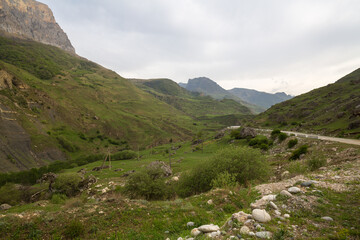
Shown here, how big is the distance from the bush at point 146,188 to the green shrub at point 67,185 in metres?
24.9

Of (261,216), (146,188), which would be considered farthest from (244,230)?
(146,188)

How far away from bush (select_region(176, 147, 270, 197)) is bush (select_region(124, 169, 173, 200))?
8.48ft

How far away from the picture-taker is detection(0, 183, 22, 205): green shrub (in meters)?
40.4

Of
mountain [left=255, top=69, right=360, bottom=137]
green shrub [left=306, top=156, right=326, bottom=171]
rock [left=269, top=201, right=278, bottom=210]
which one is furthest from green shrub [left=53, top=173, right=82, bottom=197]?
mountain [left=255, top=69, right=360, bottom=137]

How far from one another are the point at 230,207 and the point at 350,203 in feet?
22.5

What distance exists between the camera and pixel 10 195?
41.9 metres

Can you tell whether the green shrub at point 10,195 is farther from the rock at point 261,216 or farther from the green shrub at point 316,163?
the green shrub at point 316,163

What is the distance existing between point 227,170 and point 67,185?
40896 millimetres

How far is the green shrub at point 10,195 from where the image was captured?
132 ft

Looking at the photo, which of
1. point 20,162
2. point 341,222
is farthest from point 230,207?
point 20,162

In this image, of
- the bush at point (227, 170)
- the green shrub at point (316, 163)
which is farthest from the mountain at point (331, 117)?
the bush at point (227, 170)

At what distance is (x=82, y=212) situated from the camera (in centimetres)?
1258

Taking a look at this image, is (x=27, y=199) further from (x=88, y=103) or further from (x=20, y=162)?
(x=88, y=103)

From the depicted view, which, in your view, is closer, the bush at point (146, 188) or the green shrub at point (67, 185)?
the bush at point (146, 188)
